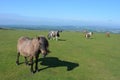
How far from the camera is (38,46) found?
15.4 m

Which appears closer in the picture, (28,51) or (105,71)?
(28,51)

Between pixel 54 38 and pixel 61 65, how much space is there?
25.6 meters

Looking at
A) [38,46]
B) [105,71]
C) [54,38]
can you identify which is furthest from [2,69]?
[54,38]

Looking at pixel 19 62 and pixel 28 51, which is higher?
pixel 28 51

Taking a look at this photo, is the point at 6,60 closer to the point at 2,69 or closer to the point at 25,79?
the point at 2,69

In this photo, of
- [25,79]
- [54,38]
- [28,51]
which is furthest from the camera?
[54,38]

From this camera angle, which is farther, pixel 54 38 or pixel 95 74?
pixel 54 38

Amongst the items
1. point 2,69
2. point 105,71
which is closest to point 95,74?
point 105,71

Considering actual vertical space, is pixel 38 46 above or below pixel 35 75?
above

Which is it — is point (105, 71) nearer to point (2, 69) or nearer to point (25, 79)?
point (25, 79)

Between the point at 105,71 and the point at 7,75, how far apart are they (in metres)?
8.53

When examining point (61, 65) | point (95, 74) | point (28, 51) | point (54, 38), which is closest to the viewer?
point (28, 51)

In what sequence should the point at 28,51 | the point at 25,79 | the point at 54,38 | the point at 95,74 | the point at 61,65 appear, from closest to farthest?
1. the point at 25,79
2. the point at 28,51
3. the point at 95,74
4. the point at 61,65
5. the point at 54,38

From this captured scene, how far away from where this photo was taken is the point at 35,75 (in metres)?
16.0
